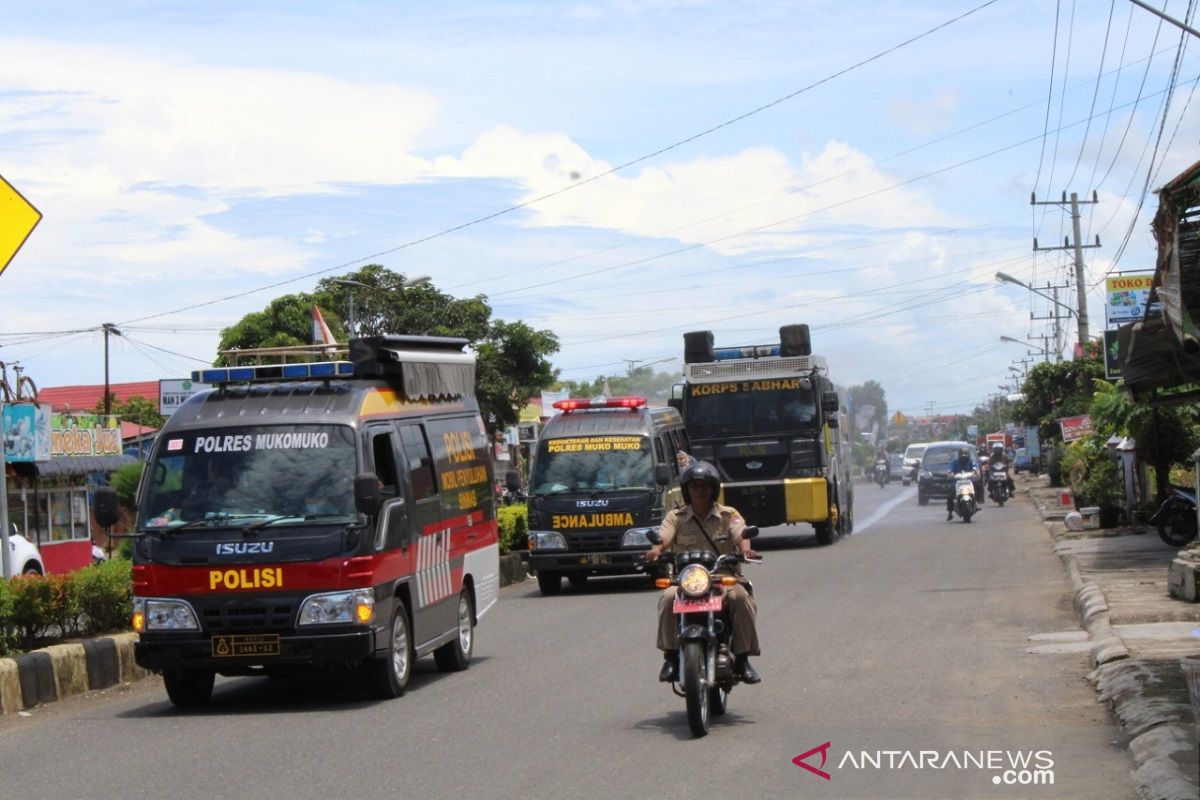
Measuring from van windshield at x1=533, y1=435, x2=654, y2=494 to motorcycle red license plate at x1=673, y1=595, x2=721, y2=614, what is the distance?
11.8m

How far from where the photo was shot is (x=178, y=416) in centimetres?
1163

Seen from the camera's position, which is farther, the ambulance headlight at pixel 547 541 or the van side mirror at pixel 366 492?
the ambulance headlight at pixel 547 541

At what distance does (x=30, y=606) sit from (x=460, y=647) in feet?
12.0

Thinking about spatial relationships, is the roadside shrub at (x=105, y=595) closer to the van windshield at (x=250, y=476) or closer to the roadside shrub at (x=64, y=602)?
the roadside shrub at (x=64, y=602)

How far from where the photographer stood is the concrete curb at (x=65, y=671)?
1148 cm

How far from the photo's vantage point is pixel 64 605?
525 inches

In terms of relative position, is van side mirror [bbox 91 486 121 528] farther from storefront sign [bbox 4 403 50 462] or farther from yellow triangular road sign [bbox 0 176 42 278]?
storefront sign [bbox 4 403 50 462]

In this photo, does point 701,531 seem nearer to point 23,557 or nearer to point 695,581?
point 695,581

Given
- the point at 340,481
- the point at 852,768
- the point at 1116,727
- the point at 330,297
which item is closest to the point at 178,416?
the point at 340,481

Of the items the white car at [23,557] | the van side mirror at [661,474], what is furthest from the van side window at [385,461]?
the white car at [23,557]

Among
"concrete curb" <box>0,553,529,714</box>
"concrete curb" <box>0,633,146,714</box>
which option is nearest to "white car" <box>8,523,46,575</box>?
"concrete curb" <box>0,553,529,714</box>

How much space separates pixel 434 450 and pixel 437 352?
1194 millimetres

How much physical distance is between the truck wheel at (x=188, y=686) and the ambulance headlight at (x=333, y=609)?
106 cm

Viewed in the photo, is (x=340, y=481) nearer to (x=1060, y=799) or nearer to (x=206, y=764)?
(x=206, y=764)
